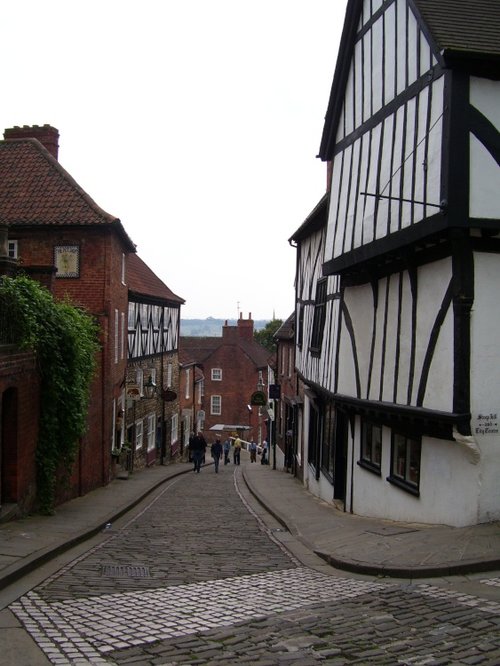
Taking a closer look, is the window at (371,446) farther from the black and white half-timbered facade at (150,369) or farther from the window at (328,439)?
the black and white half-timbered facade at (150,369)

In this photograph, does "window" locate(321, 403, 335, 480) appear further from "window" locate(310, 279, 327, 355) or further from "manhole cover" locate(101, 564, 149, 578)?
"manhole cover" locate(101, 564, 149, 578)

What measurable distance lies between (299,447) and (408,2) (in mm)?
16789

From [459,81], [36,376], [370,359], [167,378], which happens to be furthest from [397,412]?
[167,378]

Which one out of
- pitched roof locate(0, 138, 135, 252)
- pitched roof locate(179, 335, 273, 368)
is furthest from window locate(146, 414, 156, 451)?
pitched roof locate(179, 335, 273, 368)

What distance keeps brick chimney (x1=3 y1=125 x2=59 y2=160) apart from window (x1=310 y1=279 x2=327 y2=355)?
1084cm

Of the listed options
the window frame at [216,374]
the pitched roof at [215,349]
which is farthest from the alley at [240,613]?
the window frame at [216,374]

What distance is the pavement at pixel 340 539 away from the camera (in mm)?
8891

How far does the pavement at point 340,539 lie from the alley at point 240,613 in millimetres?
339

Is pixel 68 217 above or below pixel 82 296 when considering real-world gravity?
above

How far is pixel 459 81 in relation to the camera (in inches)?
Answer: 418

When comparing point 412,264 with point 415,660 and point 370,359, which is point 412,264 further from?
point 415,660

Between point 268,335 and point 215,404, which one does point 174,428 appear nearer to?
point 215,404

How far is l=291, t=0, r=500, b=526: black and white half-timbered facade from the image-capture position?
415 inches

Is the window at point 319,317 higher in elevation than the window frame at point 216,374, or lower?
higher
